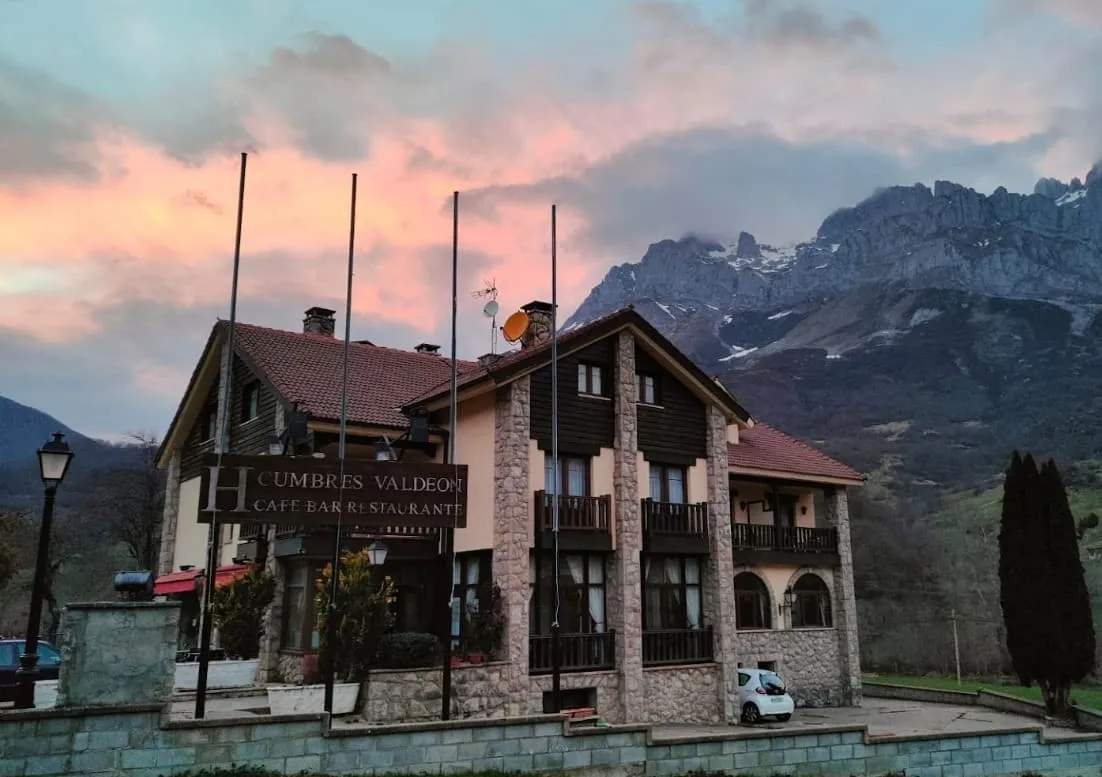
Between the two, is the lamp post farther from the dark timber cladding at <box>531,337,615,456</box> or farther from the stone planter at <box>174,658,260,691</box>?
the dark timber cladding at <box>531,337,615,456</box>

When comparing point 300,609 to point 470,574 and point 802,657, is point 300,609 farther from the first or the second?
point 802,657

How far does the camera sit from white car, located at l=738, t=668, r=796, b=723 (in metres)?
22.4

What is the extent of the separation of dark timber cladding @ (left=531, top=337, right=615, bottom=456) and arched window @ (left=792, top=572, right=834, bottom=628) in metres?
10.0

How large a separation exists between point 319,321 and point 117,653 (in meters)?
18.9

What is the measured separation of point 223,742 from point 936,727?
18.2 meters

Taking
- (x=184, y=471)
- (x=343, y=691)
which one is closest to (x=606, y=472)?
(x=343, y=691)

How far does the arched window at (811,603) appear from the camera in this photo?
91.3ft

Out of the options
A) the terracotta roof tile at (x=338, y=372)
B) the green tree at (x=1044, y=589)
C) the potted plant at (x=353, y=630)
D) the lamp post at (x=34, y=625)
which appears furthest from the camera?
the green tree at (x=1044, y=589)

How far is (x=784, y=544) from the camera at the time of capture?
27.4 meters

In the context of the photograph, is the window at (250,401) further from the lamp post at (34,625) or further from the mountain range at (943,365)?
the mountain range at (943,365)

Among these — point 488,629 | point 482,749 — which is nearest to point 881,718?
point 488,629

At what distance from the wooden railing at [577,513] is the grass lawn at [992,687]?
1581cm

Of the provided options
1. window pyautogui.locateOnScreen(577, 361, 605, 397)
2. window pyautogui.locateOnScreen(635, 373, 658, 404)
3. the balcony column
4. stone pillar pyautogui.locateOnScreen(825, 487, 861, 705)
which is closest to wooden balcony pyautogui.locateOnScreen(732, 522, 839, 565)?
stone pillar pyautogui.locateOnScreen(825, 487, 861, 705)

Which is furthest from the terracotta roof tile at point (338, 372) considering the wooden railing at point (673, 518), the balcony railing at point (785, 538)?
the balcony railing at point (785, 538)
